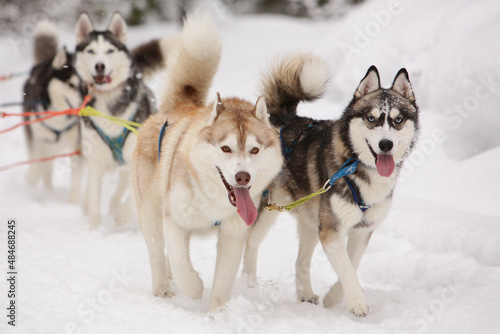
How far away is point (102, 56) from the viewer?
498 centimetres

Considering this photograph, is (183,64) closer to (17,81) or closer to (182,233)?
(182,233)

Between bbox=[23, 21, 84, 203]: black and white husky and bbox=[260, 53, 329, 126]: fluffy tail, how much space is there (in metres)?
2.90

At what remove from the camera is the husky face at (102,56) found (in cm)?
492

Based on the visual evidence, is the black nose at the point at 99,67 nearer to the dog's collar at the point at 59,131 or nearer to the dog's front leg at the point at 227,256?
the dog's collar at the point at 59,131

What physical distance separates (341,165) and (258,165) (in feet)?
2.12

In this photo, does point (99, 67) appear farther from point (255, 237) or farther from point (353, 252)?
point (353, 252)

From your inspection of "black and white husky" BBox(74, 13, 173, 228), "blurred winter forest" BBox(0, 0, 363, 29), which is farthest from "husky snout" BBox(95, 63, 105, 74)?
"blurred winter forest" BBox(0, 0, 363, 29)

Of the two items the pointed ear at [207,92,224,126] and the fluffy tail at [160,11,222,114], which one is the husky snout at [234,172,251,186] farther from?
the fluffy tail at [160,11,222,114]

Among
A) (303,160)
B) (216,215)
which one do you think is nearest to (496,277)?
(303,160)

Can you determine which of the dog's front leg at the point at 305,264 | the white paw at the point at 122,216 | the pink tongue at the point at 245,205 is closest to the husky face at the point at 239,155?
the pink tongue at the point at 245,205

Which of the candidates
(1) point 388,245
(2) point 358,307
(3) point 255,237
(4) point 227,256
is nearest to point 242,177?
(4) point 227,256

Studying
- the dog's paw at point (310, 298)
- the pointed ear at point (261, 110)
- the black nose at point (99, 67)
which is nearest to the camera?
the pointed ear at point (261, 110)

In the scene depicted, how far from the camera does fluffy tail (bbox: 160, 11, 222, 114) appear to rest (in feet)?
10.7

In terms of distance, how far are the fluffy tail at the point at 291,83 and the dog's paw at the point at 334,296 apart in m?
1.23
